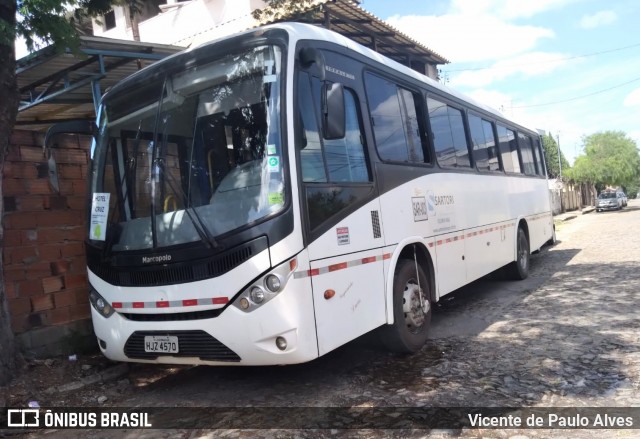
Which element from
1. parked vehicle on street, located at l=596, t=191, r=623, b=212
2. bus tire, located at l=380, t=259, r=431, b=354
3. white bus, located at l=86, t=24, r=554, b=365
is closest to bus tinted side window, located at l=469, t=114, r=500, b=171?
white bus, located at l=86, t=24, r=554, b=365

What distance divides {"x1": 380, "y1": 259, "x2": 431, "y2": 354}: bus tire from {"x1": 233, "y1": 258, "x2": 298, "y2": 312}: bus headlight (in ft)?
5.12

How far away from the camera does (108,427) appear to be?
13.5 ft

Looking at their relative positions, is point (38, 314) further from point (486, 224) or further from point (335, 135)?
point (486, 224)

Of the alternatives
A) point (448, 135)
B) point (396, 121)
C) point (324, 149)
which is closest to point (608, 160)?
point (448, 135)

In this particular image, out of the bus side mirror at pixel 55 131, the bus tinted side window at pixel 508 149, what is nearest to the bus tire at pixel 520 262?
the bus tinted side window at pixel 508 149

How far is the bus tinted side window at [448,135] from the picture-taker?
6453 millimetres

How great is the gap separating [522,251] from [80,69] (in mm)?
8183

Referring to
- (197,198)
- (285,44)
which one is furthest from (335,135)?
(197,198)

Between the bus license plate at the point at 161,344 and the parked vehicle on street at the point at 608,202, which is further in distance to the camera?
the parked vehicle on street at the point at 608,202

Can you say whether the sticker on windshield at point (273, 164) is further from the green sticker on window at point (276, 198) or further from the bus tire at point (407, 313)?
the bus tire at point (407, 313)

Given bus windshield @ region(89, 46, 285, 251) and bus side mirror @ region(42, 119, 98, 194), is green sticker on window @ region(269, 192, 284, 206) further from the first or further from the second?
bus side mirror @ region(42, 119, 98, 194)

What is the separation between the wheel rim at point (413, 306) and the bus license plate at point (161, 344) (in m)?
2.22

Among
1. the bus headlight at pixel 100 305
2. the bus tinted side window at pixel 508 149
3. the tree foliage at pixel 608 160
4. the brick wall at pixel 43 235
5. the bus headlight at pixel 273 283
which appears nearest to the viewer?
the bus headlight at pixel 273 283

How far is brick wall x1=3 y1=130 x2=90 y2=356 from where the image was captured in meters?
5.28
